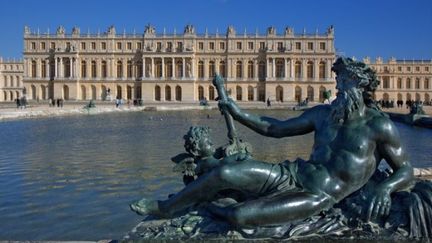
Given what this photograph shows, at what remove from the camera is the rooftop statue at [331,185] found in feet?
10.2

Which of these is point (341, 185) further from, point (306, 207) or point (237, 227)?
point (237, 227)

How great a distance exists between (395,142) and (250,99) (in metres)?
73.7

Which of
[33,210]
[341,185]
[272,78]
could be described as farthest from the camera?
[272,78]

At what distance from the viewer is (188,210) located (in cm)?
341

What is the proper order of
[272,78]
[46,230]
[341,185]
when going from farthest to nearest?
[272,78], [46,230], [341,185]

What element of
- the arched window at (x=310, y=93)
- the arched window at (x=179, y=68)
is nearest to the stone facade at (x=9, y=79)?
the arched window at (x=179, y=68)

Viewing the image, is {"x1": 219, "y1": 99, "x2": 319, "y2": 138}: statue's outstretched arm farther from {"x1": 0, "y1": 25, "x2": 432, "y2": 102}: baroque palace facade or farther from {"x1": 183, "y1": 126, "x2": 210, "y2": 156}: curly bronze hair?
{"x1": 0, "y1": 25, "x2": 432, "y2": 102}: baroque palace facade

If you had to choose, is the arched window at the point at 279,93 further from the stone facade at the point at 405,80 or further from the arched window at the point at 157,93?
the stone facade at the point at 405,80

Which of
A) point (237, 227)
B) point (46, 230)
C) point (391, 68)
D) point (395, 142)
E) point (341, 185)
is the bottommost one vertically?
point (46, 230)

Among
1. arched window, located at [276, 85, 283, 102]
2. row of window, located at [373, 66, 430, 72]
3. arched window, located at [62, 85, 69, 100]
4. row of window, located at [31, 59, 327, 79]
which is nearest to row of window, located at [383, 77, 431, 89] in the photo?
row of window, located at [373, 66, 430, 72]

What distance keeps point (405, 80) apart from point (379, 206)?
311 ft

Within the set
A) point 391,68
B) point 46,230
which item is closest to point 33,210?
point 46,230

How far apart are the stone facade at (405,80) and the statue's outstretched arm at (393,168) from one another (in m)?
91.3

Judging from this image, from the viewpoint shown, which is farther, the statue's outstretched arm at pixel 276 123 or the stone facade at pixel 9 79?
the stone facade at pixel 9 79
